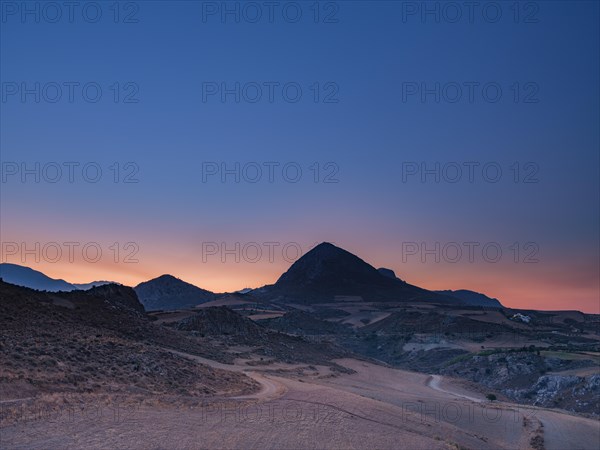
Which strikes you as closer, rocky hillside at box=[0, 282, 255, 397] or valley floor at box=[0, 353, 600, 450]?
valley floor at box=[0, 353, 600, 450]

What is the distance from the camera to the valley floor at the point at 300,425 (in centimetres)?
2109

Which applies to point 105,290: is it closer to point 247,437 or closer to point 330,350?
point 330,350

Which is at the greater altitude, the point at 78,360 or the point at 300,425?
the point at 78,360

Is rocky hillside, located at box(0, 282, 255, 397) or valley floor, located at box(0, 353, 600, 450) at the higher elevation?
rocky hillside, located at box(0, 282, 255, 397)

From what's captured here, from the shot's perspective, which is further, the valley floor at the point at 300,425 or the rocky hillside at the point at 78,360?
the rocky hillside at the point at 78,360

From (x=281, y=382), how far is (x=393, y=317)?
108 meters

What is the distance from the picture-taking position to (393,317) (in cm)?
14462

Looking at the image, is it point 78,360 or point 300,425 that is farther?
point 78,360

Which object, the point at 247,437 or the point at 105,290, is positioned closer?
the point at 247,437

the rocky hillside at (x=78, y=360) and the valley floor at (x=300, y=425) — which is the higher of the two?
the rocky hillside at (x=78, y=360)

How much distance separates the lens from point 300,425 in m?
25.0

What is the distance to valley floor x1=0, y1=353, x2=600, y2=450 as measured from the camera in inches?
830

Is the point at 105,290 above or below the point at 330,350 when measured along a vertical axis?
above

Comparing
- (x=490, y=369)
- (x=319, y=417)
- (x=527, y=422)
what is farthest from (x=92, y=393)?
(x=490, y=369)
